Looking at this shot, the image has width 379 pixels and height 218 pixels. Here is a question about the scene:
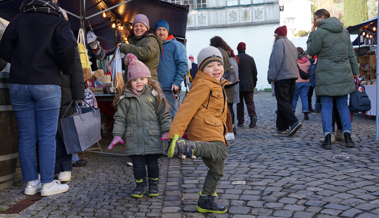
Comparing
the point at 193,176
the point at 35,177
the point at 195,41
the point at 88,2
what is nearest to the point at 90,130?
the point at 35,177

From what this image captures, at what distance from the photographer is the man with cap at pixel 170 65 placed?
19.6ft

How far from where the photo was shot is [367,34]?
15422mm

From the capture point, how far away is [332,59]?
616 centimetres

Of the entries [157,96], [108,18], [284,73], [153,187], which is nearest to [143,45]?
[157,96]

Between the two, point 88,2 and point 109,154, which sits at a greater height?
point 88,2

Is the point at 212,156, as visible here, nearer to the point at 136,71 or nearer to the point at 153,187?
the point at 153,187

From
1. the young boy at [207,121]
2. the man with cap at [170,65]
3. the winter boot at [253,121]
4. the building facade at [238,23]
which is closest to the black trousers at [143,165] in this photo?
the young boy at [207,121]

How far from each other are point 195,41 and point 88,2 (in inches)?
699

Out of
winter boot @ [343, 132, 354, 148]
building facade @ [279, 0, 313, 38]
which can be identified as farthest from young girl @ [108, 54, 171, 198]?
building facade @ [279, 0, 313, 38]

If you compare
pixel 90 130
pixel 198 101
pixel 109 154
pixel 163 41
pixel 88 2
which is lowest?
pixel 109 154

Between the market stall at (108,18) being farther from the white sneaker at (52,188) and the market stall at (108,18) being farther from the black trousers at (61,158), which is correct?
the white sneaker at (52,188)

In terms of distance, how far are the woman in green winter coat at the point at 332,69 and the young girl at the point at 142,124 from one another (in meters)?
3.17

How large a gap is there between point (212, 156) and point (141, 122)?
3.20ft

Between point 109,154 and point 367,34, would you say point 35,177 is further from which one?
point 367,34
